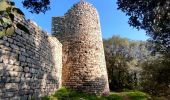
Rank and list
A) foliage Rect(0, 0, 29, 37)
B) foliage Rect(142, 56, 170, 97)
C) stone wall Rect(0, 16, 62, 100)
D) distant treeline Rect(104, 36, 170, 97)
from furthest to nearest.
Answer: distant treeline Rect(104, 36, 170, 97) → foliage Rect(142, 56, 170, 97) → stone wall Rect(0, 16, 62, 100) → foliage Rect(0, 0, 29, 37)

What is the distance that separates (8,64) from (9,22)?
6880mm

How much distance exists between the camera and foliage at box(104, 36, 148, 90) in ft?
101

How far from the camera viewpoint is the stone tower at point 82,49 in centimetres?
1825

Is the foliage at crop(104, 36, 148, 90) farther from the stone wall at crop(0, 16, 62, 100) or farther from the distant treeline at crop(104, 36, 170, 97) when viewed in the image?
the stone wall at crop(0, 16, 62, 100)

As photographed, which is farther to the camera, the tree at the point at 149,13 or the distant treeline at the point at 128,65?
the distant treeline at the point at 128,65

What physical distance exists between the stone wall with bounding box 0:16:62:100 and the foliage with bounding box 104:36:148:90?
15.9 m

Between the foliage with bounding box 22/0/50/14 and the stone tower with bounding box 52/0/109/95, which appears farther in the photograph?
the stone tower with bounding box 52/0/109/95

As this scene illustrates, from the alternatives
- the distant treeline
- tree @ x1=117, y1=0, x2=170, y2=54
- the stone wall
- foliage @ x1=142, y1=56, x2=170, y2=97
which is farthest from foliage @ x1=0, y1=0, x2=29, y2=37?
the distant treeline

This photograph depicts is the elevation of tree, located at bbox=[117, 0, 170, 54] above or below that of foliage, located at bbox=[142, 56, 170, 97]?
above

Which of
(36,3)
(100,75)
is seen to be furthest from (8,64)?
(100,75)

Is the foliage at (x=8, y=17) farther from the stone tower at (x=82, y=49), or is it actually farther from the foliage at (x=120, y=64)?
the foliage at (x=120, y=64)

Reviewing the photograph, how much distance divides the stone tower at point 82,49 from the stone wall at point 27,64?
2.67 meters

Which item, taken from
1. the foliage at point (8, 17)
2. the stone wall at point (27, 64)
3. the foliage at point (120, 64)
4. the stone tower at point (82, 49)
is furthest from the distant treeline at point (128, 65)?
the foliage at point (8, 17)

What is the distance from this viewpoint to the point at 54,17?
2098 centimetres
